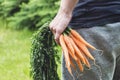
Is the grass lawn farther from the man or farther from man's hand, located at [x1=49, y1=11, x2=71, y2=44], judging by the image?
man's hand, located at [x1=49, y1=11, x2=71, y2=44]

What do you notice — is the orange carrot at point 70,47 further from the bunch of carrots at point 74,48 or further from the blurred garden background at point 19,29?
the blurred garden background at point 19,29

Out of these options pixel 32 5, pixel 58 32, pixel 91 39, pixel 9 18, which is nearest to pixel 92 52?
pixel 91 39

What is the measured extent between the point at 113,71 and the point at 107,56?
0.43 ft

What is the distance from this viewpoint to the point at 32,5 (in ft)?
25.6

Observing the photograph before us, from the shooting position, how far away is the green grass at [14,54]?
5.87 metres

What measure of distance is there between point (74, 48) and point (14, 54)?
13.8 ft

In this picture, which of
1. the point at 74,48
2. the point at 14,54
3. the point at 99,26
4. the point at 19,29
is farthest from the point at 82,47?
the point at 19,29

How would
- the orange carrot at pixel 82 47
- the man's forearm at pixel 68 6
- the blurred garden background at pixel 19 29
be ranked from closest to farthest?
1. the man's forearm at pixel 68 6
2. the orange carrot at pixel 82 47
3. the blurred garden background at pixel 19 29

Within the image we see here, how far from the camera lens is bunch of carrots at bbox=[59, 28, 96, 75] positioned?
8.64ft

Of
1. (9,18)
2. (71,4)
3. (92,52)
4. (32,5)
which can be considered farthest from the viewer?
(9,18)

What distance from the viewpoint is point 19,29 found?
8.52m

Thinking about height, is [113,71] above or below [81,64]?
below

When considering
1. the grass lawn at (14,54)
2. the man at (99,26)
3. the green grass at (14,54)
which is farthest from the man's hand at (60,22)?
the green grass at (14,54)

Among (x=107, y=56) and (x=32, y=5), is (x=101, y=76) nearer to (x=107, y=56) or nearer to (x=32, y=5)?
(x=107, y=56)
